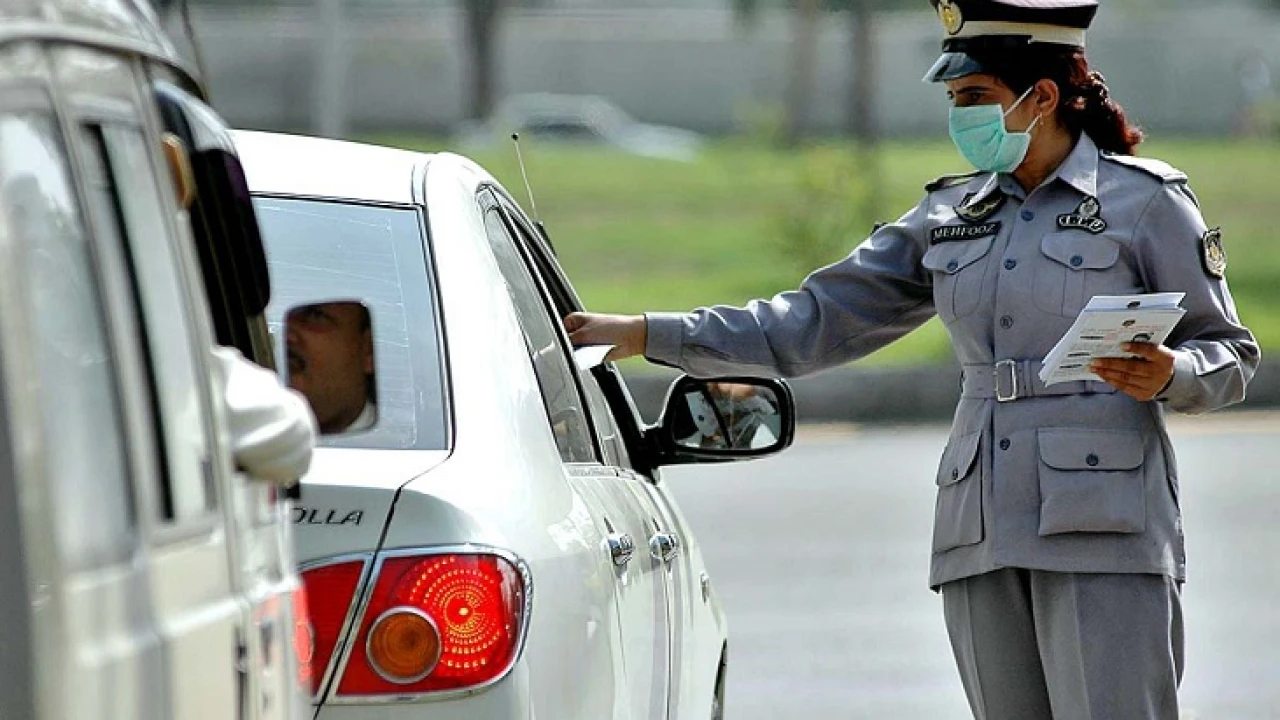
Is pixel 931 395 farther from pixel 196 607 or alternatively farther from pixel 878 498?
pixel 196 607

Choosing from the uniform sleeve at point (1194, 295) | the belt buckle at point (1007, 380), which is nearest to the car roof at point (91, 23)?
the belt buckle at point (1007, 380)

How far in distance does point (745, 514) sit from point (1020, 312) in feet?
27.8

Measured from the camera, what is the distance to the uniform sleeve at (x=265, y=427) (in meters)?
2.57

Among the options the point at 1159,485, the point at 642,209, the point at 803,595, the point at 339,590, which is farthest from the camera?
the point at 642,209

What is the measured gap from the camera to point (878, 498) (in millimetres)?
13461

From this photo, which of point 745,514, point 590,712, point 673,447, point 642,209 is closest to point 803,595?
point 745,514

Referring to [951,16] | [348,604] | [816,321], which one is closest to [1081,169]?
[951,16]

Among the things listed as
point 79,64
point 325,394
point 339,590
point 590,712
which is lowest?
point 590,712

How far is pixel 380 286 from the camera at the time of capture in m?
3.72

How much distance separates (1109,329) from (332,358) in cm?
143

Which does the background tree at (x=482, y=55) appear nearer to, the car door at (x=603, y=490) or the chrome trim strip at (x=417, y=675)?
the car door at (x=603, y=490)

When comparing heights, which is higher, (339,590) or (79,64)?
(79,64)

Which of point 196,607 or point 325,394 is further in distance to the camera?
point 325,394

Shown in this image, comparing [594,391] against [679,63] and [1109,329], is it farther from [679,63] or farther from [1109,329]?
[679,63]
